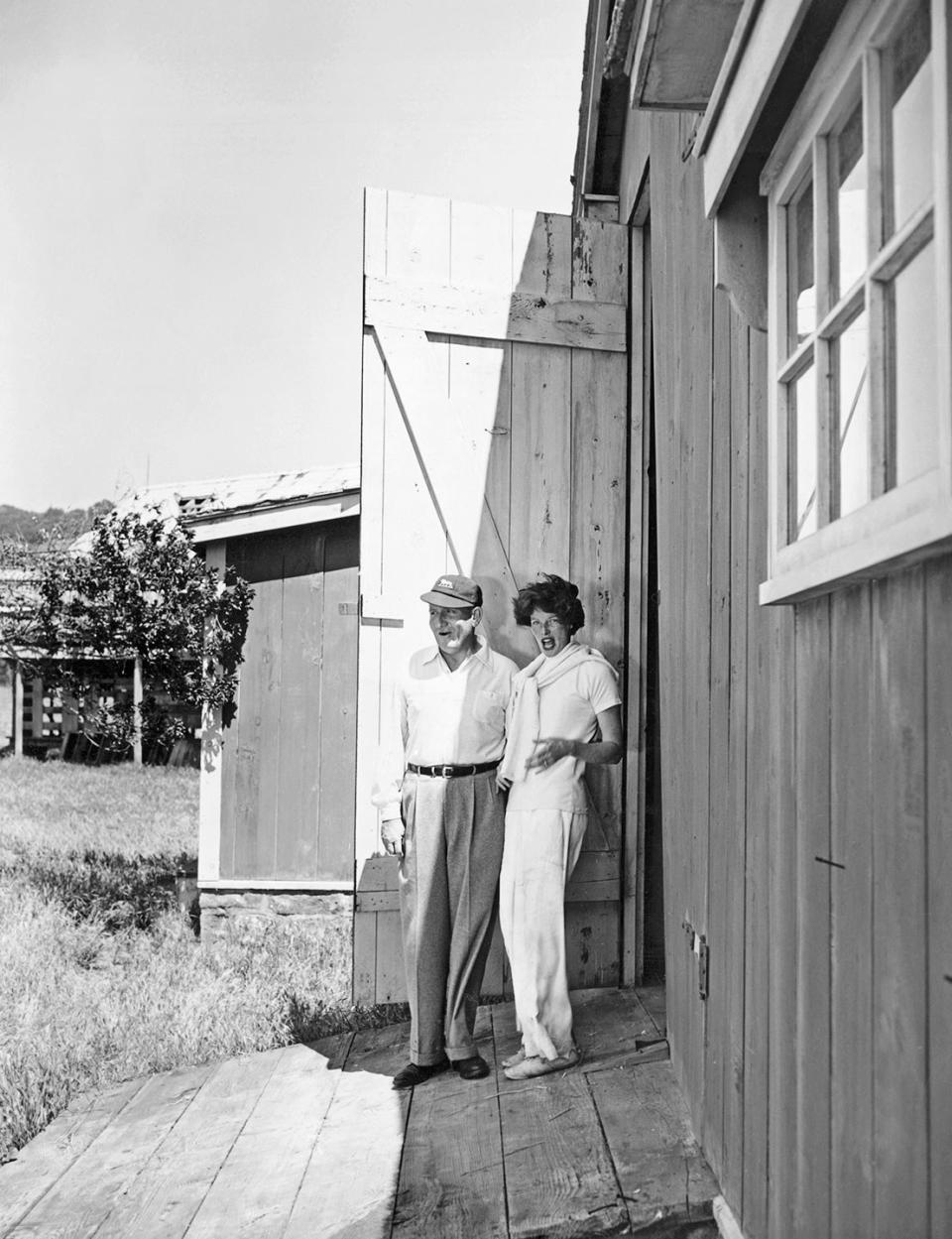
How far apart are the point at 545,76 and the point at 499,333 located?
5000mm

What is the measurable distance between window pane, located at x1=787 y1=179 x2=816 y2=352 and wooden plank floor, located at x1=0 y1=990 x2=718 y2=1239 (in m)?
2.03

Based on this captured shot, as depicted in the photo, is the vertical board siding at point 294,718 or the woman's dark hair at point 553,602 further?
the vertical board siding at point 294,718

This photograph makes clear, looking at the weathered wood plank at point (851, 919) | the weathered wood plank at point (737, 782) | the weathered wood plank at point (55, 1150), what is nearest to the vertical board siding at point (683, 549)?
the weathered wood plank at point (737, 782)

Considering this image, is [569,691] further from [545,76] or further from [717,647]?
[545,76]

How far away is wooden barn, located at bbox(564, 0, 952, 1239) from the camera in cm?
142

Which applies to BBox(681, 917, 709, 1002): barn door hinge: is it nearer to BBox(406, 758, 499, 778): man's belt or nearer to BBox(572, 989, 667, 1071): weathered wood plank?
BBox(572, 989, 667, 1071): weathered wood plank

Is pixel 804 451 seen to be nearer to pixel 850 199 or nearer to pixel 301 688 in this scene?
pixel 850 199

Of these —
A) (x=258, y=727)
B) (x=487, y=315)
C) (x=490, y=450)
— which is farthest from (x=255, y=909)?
(x=487, y=315)

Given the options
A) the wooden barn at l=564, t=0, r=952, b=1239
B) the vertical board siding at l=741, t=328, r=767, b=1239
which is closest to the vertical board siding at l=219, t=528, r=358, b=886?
the wooden barn at l=564, t=0, r=952, b=1239

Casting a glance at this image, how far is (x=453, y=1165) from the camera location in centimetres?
314

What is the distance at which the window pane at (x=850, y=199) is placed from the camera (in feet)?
5.84

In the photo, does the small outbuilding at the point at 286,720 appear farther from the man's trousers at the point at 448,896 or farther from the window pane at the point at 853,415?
the window pane at the point at 853,415

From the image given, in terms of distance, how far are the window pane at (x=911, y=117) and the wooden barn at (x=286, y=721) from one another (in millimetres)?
5793

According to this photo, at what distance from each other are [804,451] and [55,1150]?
323cm
